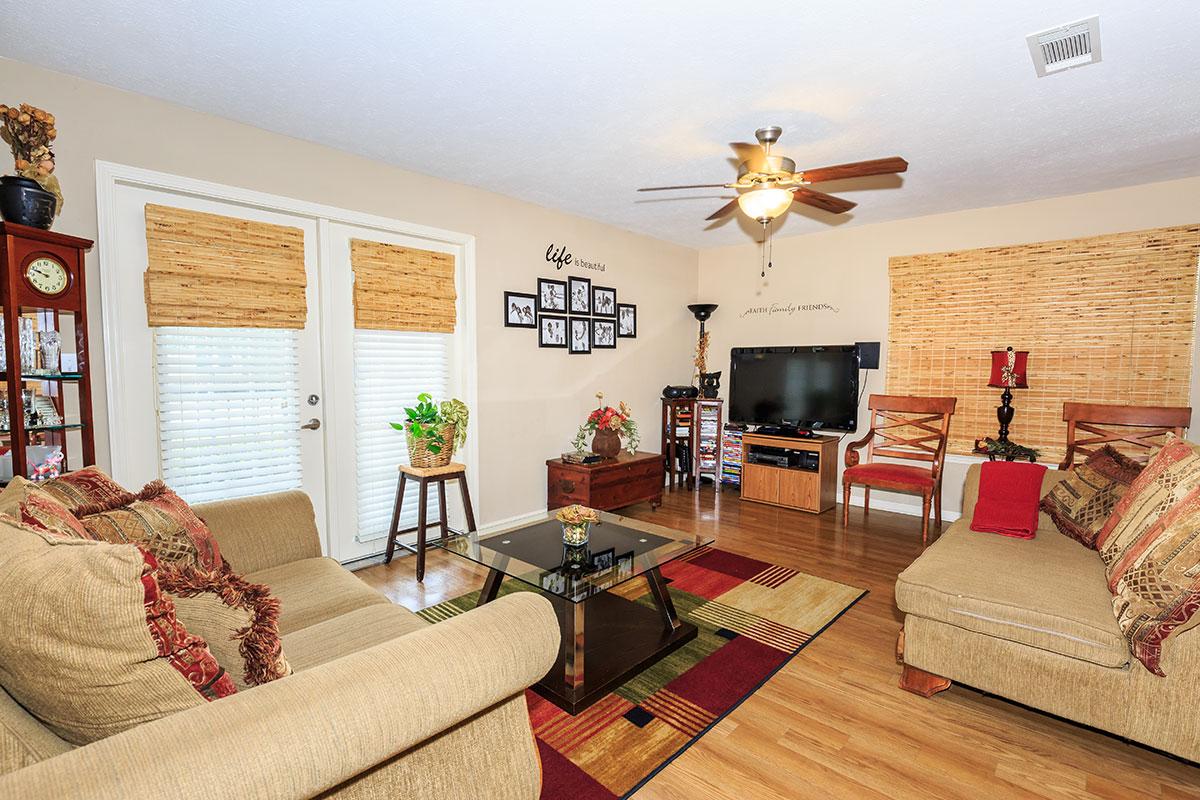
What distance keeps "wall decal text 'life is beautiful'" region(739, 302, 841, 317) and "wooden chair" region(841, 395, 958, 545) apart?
1.00 m

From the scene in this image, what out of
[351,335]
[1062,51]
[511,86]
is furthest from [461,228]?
[1062,51]

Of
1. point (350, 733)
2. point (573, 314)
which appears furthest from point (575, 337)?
point (350, 733)

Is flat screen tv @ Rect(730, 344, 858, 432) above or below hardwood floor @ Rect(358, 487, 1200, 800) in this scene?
above

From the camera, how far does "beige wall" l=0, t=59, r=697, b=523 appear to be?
254 cm

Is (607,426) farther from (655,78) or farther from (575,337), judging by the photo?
(655,78)

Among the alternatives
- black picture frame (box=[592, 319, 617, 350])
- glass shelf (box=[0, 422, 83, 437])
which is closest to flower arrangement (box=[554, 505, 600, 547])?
glass shelf (box=[0, 422, 83, 437])

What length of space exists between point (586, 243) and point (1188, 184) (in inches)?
163

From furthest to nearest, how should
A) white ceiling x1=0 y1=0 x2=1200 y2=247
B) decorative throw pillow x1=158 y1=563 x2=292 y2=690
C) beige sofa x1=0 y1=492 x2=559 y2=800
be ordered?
1. white ceiling x1=0 y1=0 x2=1200 y2=247
2. decorative throw pillow x1=158 y1=563 x2=292 y2=690
3. beige sofa x1=0 y1=492 x2=559 y2=800

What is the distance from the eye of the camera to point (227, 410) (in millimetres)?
3039

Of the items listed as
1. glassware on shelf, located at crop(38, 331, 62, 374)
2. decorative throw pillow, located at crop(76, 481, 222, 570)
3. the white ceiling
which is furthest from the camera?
glassware on shelf, located at crop(38, 331, 62, 374)

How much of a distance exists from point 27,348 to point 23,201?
0.54 meters

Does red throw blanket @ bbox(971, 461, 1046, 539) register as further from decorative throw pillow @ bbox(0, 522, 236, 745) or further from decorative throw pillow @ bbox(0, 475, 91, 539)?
decorative throw pillow @ bbox(0, 475, 91, 539)

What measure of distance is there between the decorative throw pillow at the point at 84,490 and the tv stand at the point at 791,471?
4.48 metres

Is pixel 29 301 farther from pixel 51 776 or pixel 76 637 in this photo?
pixel 51 776
